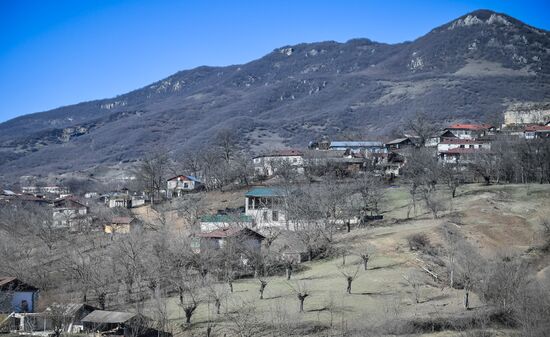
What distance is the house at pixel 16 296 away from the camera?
39219 millimetres

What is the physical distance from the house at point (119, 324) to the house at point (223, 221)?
2853cm

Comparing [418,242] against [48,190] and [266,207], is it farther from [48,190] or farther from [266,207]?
[48,190]

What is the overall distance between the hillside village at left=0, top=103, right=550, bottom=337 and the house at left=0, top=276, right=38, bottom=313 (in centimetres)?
8

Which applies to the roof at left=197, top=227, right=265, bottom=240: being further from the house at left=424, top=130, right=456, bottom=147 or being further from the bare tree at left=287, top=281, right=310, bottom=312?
the house at left=424, top=130, right=456, bottom=147

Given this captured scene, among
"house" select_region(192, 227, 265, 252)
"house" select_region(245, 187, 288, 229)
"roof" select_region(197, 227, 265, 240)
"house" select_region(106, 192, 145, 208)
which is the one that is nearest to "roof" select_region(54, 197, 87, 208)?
"house" select_region(106, 192, 145, 208)

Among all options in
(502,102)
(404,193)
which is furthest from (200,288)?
(502,102)

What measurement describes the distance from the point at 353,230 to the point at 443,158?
3832cm

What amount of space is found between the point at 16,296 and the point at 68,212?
2181 inches

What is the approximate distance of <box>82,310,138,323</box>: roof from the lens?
118ft

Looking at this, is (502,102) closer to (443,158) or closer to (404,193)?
(443,158)

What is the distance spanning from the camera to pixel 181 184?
331ft

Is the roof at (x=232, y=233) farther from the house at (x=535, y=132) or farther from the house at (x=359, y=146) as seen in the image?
the house at (x=535, y=132)

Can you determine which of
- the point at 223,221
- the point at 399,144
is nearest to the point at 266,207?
the point at 223,221

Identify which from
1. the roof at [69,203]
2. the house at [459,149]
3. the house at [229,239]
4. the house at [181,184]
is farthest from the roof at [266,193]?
the roof at [69,203]
